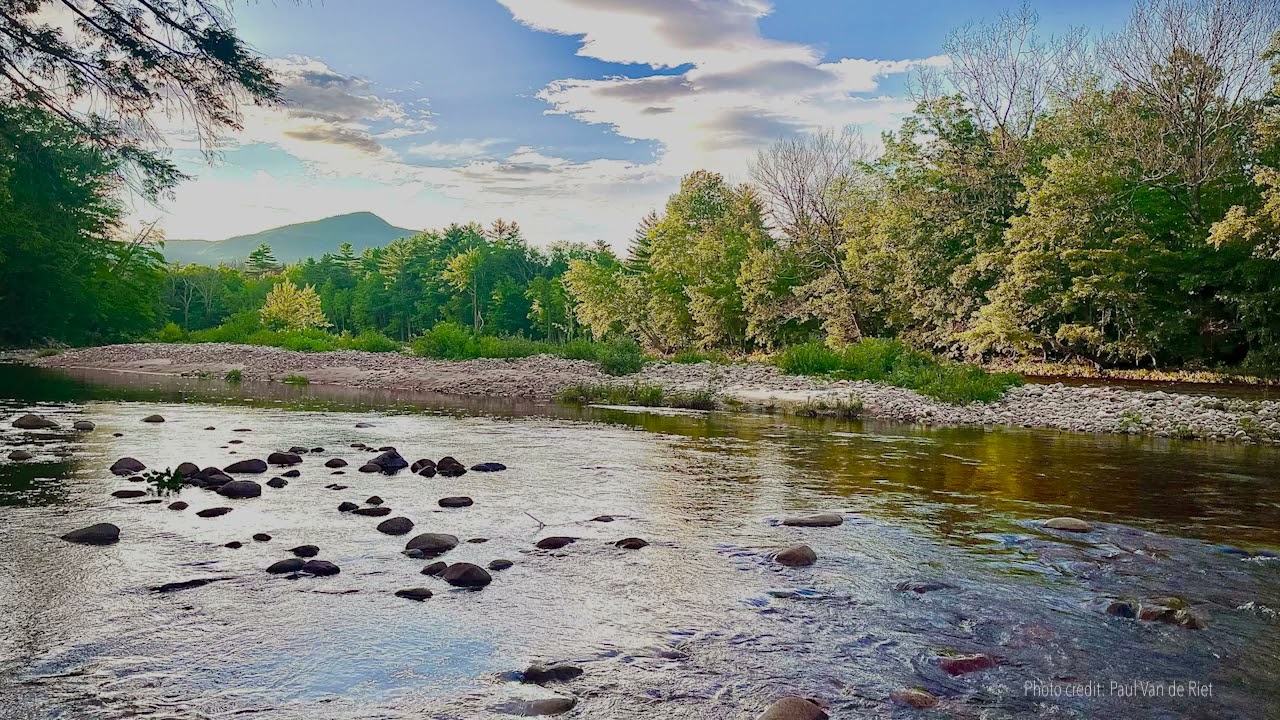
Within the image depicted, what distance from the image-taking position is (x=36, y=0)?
21.9 ft

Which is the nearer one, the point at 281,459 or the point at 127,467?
the point at 127,467

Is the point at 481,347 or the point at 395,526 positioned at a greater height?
the point at 481,347

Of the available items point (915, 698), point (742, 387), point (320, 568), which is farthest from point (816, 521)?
point (742, 387)

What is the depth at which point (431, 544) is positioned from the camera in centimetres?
579

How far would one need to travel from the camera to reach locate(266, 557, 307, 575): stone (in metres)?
5.13

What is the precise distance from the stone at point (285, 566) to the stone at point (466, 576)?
3.17 ft

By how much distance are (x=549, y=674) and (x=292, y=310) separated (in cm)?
7637

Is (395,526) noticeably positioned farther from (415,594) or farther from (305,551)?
(415,594)

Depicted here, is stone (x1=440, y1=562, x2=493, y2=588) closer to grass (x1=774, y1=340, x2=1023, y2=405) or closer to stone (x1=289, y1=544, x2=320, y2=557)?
stone (x1=289, y1=544, x2=320, y2=557)

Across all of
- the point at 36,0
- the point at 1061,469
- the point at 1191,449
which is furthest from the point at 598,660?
the point at 1191,449

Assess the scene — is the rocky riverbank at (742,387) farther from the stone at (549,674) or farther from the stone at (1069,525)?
the stone at (549,674)

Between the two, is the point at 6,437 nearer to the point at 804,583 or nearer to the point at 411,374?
the point at 804,583

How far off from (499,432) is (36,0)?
8924 millimetres

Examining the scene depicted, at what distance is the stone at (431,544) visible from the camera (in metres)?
5.75
